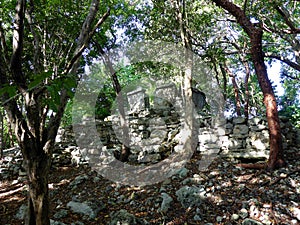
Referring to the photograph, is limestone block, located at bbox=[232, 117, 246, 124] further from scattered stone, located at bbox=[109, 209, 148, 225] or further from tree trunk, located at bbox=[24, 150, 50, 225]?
tree trunk, located at bbox=[24, 150, 50, 225]

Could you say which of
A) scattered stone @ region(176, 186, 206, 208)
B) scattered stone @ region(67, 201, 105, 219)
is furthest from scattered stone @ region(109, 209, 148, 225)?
scattered stone @ region(176, 186, 206, 208)

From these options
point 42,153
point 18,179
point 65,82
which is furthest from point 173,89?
point 65,82

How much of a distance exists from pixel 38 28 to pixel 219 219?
5.87 meters

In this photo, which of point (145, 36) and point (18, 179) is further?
point (145, 36)

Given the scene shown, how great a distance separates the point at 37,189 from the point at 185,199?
2277 millimetres

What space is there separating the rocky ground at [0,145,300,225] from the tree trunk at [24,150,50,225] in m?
1.18

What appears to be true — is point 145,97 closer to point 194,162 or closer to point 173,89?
point 173,89

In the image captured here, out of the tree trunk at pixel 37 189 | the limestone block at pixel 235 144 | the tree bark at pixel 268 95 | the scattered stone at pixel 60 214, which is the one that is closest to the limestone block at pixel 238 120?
the limestone block at pixel 235 144

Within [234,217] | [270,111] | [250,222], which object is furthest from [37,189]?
[270,111]

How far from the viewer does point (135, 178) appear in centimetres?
496

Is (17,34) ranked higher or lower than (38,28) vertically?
lower

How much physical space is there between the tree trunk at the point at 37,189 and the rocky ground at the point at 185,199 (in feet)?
3.86

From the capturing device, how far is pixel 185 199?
365 cm

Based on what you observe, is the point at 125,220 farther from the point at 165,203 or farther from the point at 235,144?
the point at 235,144
